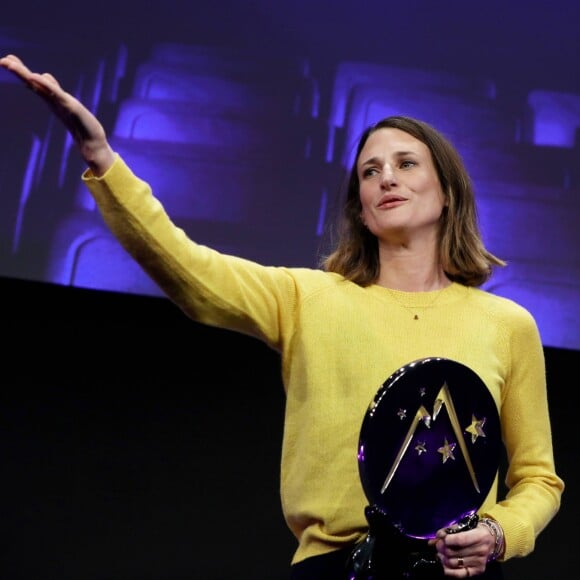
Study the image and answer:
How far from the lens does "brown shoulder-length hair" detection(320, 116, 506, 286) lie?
1.53 m

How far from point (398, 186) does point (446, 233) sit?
14 centimetres

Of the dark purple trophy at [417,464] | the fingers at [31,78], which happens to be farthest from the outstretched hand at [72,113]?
the dark purple trophy at [417,464]

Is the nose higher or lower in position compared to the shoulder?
higher

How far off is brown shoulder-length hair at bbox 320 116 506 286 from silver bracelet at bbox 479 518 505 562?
0.46 metres

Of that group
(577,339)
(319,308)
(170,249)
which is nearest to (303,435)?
(319,308)

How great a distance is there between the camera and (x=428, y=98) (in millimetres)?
2689

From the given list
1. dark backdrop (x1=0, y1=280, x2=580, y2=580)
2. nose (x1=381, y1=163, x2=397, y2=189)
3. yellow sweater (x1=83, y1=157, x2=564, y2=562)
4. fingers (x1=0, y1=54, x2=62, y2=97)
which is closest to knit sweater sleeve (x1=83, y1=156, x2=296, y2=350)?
yellow sweater (x1=83, y1=157, x2=564, y2=562)

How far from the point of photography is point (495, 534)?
1.18 meters

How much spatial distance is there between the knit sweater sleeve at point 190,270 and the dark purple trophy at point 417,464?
0.29 metres

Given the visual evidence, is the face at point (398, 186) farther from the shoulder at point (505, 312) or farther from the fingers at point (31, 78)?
the fingers at point (31, 78)

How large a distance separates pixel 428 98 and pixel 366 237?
4.09ft

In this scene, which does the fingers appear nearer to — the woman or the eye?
the woman

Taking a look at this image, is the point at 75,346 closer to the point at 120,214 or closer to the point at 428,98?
the point at 428,98

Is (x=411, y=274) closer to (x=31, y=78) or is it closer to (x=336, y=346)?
(x=336, y=346)
